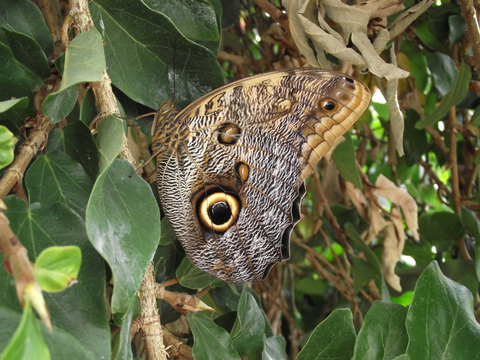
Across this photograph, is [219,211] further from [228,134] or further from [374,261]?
[374,261]

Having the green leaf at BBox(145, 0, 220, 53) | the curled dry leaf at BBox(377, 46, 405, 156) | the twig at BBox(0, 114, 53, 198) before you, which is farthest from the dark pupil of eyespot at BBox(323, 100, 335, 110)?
the twig at BBox(0, 114, 53, 198)

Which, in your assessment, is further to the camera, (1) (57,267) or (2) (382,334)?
(2) (382,334)

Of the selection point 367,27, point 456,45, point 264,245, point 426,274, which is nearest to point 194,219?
point 264,245

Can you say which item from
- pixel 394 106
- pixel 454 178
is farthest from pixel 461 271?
pixel 394 106

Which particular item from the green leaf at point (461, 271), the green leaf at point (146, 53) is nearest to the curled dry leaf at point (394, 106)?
the green leaf at point (146, 53)

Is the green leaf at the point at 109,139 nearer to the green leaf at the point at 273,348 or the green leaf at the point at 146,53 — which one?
the green leaf at the point at 146,53

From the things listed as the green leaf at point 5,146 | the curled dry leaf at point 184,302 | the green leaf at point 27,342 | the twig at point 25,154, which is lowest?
the curled dry leaf at point 184,302
